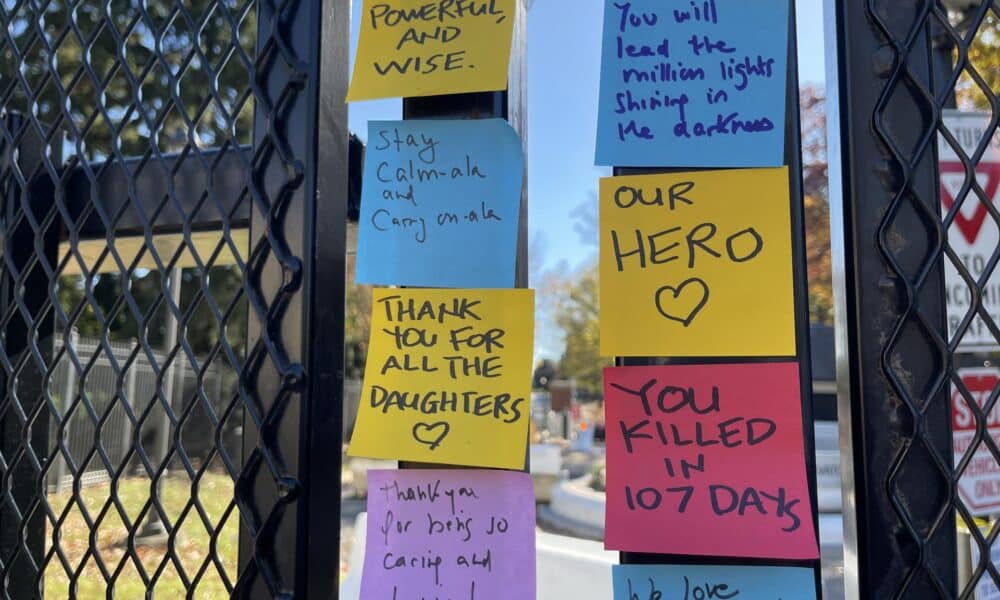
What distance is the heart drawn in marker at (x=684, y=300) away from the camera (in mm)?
990

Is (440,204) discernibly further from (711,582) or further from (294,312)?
(711,582)

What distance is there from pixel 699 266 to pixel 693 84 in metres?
0.26

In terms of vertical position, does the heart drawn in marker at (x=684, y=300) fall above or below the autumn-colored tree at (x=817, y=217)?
below

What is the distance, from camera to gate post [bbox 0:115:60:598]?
1.33 meters

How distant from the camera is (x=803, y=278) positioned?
0.99 meters

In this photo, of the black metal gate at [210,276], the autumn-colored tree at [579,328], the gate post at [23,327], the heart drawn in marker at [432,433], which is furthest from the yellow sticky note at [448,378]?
the autumn-colored tree at [579,328]

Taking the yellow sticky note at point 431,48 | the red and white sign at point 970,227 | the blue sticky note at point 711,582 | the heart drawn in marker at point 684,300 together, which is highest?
the yellow sticky note at point 431,48

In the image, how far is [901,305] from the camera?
929 mm

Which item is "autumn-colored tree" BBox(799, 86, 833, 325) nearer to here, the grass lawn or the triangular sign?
the triangular sign

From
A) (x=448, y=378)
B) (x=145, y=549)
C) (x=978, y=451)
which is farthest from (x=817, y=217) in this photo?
(x=145, y=549)

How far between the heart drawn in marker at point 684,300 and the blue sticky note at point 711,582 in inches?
13.4

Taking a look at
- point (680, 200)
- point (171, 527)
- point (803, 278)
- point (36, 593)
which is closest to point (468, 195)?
point (680, 200)

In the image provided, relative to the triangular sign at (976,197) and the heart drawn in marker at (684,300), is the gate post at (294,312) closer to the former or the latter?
the heart drawn in marker at (684,300)

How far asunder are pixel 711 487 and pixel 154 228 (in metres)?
1.05
